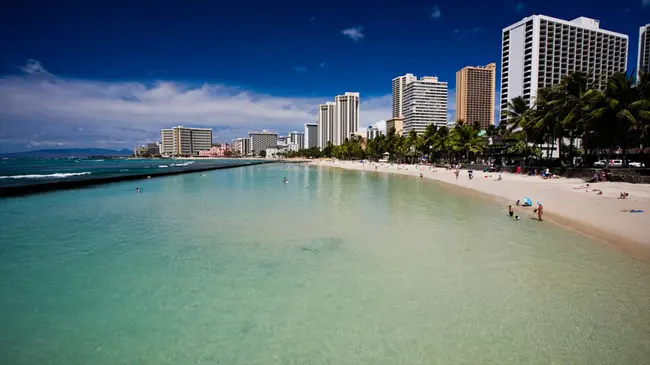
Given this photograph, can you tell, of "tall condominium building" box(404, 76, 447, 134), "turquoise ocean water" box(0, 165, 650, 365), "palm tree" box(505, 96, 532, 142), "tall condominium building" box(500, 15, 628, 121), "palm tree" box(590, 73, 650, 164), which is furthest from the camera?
"tall condominium building" box(404, 76, 447, 134)

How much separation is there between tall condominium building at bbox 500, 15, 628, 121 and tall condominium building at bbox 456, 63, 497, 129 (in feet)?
240

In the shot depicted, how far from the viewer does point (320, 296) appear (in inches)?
292

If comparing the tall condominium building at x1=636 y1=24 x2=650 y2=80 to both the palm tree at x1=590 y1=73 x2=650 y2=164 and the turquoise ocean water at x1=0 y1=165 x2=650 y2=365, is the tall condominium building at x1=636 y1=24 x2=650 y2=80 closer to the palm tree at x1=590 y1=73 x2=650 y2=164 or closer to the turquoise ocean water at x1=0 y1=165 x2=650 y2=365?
the palm tree at x1=590 y1=73 x2=650 y2=164

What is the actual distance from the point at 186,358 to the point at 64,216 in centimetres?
1693

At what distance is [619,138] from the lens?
1163 inches

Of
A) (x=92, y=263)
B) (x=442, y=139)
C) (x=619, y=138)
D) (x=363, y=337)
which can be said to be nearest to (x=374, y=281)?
(x=363, y=337)

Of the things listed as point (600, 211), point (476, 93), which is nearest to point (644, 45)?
point (476, 93)

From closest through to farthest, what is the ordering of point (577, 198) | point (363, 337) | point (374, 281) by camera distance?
point (363, 337) < point (374, 281) < point (577, 198)

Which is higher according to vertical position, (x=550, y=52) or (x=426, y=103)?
(x=550, y=52)

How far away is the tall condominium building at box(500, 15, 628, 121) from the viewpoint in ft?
306

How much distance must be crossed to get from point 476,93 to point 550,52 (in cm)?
8556

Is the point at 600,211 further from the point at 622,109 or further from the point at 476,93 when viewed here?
the point at 476,93

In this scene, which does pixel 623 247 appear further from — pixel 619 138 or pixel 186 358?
pixel 619 138

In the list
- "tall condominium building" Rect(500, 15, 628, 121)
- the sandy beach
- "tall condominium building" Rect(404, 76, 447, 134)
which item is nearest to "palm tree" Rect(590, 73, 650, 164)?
the sandy beach
